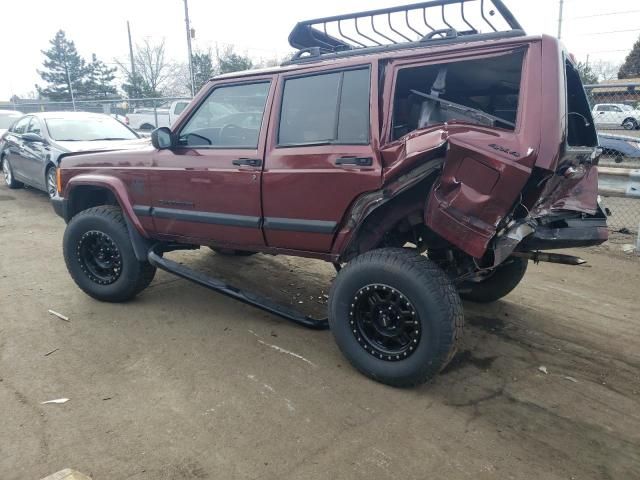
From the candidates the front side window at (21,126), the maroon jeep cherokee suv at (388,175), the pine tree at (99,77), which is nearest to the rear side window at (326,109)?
the maroon jeep cherokee suv at (388,175)

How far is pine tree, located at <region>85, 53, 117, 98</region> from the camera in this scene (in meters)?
42.0

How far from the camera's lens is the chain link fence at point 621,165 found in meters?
6.14

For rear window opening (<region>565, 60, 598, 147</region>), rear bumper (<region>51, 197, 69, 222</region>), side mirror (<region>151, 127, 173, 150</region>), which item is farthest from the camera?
rear bumper (<region>51, 197, 69, 222</region>)

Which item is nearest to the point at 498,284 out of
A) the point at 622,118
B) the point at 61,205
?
the point at 61,205

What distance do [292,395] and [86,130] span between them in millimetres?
7244

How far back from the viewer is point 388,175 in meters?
2.99

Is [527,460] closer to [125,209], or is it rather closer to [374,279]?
[374,279]

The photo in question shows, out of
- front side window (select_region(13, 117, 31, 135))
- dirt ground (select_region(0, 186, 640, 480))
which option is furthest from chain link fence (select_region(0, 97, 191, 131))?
dirt ground (select_region(0, 186, 640, 480))

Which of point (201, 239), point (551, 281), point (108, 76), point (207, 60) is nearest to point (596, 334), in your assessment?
point (551, 281)

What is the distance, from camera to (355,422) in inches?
108

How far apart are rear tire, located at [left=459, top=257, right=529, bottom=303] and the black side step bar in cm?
139

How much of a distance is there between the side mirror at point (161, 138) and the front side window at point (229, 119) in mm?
111

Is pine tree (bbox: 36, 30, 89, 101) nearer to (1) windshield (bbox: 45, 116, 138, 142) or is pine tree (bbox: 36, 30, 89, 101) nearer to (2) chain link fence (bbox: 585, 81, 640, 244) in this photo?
(1) windshield (bbox: 45, 116, 138, 142)

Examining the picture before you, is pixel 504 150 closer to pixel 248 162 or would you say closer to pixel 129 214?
pixel 248 162
